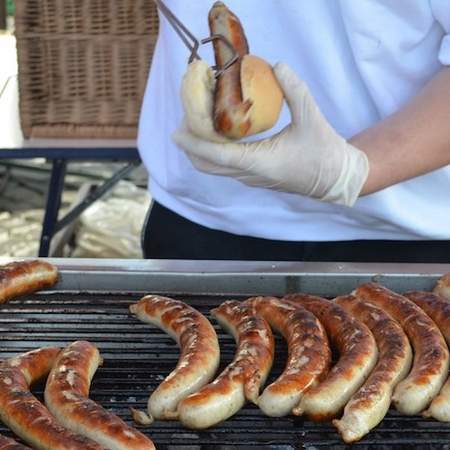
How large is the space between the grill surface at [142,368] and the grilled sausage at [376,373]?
53mm

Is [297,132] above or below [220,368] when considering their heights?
above

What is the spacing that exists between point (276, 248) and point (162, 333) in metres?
0.75

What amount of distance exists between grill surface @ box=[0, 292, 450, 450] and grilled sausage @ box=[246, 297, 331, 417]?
2.4 inches

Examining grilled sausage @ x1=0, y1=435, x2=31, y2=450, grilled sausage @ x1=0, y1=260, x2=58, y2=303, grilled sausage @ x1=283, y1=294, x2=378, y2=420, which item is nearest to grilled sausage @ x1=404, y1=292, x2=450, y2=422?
grilled sausage @ x1=283, y1=294, x2=378, y2=420

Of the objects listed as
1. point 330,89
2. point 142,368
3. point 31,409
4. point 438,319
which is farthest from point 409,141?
point 31,409

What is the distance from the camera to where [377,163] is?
2605mm

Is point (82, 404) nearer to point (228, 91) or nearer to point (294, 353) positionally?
point (294, 353)

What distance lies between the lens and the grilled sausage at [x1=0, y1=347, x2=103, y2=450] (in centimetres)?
196

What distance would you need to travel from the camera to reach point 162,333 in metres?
2.56

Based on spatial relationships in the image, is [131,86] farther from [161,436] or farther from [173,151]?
[161,436]

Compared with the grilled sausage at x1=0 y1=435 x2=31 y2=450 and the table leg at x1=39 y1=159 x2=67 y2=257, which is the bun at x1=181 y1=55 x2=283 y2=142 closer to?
the grilled sausage at x1=0 y1=435 x2=31 y2=450

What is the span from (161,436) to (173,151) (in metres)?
1.30

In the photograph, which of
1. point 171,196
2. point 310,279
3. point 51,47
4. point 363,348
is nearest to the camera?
point 363,348

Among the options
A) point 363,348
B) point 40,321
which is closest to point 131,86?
point 40,321
